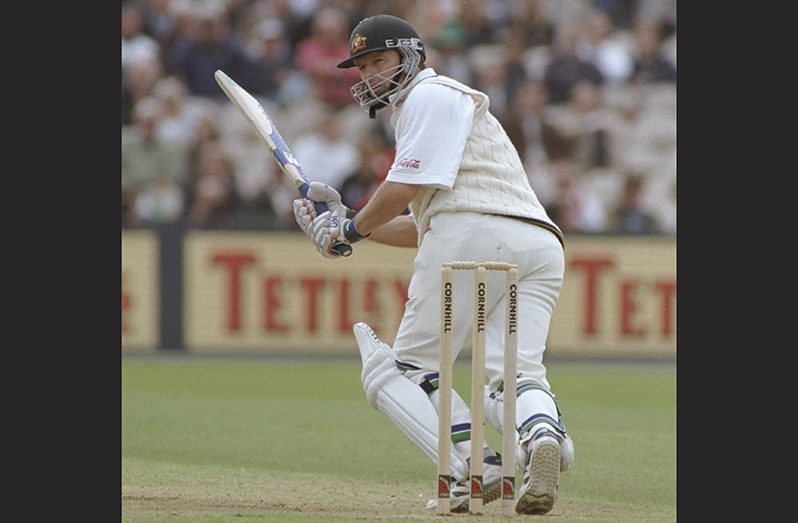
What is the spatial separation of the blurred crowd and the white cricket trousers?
7.56 m

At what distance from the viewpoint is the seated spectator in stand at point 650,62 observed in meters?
15.4

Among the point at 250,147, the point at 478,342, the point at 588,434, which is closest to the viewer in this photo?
the point at 478,342

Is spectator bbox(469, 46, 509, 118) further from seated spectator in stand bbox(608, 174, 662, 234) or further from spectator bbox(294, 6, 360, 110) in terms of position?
seated spectator in stand bbox(608, 174, 662, 234)

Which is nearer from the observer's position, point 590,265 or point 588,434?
point 588,434

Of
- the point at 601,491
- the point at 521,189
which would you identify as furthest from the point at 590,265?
the point at 521,189

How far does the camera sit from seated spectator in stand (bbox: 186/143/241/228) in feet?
45.2

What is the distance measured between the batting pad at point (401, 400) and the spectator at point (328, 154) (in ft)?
25.4

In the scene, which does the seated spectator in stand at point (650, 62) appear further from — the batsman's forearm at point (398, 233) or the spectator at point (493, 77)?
the batsman's forearm at point (398, 233)

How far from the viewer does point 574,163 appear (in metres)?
14.9

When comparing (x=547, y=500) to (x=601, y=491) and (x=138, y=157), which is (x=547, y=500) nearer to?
(x=601, y=491)

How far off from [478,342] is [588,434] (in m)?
3.82

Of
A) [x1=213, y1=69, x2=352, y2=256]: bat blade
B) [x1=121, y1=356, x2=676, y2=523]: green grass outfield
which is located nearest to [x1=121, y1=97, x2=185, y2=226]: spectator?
[x1=121, y1=356, x2=676, y2=523]: green grass outfield

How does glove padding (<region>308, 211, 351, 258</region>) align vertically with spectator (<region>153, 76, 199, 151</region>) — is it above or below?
below

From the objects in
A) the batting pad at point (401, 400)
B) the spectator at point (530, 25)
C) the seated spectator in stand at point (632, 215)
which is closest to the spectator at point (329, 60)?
the spectator at point (530, 25)
